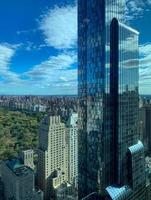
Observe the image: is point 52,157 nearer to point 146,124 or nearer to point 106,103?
point 106,103

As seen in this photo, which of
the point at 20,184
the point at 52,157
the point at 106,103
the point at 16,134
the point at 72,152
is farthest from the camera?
the point at 16,134

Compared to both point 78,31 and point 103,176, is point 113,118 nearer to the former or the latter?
point 103,176

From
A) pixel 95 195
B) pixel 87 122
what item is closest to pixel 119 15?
pixel 87 122

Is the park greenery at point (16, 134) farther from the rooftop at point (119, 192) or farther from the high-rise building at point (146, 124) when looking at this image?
the rooftop at point (119, 192)

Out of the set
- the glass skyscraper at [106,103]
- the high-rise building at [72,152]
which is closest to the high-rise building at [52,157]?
the high-rise building at [72,152]

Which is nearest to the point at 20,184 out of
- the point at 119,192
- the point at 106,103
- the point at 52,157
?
the point at 52,157
